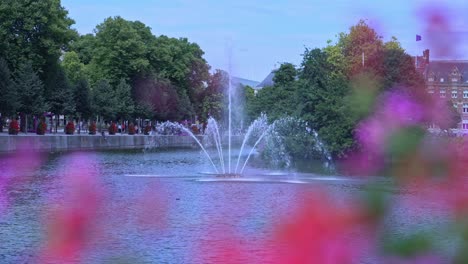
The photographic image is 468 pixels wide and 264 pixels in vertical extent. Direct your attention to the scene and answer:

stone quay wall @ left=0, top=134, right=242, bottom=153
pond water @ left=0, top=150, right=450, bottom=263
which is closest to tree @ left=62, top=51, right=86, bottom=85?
stone quay wall @ left=0, top=134, right=242, bottom=153

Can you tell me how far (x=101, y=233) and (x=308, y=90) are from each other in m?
37.1

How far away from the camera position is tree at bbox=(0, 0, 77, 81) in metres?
44.2

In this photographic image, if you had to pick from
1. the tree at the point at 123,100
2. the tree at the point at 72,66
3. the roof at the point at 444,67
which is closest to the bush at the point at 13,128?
the tree at the point at 123,100

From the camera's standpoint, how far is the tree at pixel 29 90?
42.9 meters

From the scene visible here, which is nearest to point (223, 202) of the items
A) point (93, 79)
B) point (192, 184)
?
point (192, 184)

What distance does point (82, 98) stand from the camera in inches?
2185

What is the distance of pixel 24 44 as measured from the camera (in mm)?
45438

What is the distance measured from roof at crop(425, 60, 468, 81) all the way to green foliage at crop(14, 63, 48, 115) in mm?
42650

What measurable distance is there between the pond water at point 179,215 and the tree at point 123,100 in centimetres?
4028

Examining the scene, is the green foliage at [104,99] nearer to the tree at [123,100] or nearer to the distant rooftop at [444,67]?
the tree at [123,100]

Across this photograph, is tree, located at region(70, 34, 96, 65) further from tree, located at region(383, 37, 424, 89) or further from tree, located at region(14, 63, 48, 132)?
tree, located at region(383, 37, 424, 89)

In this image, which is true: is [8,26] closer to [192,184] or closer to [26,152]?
[192,184]

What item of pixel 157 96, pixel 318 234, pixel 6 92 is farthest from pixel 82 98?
pixel 318 234

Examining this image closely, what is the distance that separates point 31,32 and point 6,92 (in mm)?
5976
